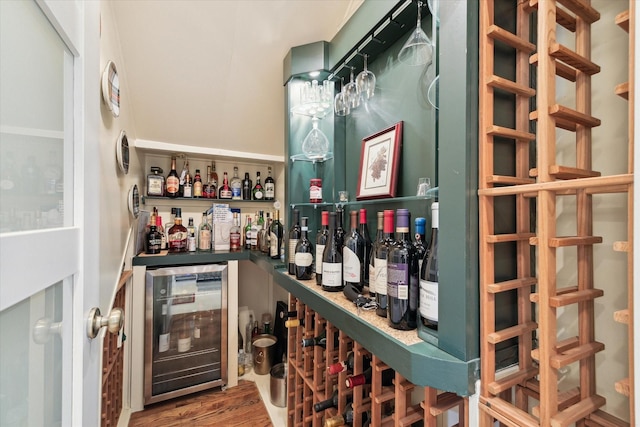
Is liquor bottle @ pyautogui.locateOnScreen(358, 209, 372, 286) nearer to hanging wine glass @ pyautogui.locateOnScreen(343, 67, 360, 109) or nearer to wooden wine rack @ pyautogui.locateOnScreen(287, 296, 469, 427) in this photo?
wooden wine rack @ pyautogui.locateOnScreen(287, 296, 469, 427)

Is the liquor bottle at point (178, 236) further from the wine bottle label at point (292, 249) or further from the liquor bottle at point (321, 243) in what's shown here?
the liquor bottle at point (321, 243)

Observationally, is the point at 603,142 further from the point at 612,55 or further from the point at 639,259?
the point at 639,259

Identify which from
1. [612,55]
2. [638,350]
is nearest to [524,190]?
[638,350]

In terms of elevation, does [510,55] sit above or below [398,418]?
above

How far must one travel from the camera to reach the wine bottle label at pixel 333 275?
1.04m

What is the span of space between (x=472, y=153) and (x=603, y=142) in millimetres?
301

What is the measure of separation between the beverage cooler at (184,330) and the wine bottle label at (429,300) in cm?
160

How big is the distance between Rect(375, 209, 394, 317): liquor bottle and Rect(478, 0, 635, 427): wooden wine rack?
28 centimetres

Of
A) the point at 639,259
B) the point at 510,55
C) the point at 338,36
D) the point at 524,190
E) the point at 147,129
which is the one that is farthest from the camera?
the point at 147,129

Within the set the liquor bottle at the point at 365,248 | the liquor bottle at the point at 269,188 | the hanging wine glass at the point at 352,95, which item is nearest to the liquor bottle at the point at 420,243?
the liquor bottle at the point at 365,248

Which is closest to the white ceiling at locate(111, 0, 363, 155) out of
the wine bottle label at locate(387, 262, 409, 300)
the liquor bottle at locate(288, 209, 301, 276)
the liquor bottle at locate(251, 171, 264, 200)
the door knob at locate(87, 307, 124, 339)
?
the liquor bottle at locate(251, 171, 264, 200)

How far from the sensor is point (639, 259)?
13.6 inches

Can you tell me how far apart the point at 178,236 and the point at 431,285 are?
1871mm

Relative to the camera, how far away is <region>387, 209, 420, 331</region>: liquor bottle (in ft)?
2.36
